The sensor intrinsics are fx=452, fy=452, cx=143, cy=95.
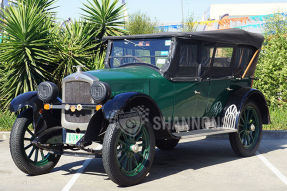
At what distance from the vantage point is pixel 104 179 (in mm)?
6109

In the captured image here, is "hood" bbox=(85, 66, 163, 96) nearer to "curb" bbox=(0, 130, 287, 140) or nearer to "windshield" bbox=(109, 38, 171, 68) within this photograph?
"windshield" bbox=(109, 38, 171, 68)

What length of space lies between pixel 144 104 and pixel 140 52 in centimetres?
147

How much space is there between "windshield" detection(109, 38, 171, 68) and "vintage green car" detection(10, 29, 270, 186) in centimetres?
2

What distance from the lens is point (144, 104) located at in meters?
6.10

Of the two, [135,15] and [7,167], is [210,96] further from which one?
[135,15]

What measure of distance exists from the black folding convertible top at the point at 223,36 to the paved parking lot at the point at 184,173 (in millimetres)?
2000

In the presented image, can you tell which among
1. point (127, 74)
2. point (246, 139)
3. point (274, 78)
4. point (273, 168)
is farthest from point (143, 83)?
point (274, 78)

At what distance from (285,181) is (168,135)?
167 cm

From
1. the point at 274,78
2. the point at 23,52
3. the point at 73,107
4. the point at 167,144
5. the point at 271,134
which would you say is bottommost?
the point at 271,134

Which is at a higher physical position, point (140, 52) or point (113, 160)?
point (140, 52)

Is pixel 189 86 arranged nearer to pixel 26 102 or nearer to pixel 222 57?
pixel 222 57

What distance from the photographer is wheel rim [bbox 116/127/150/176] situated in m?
5.77

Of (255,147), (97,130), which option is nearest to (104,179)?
(97,130)

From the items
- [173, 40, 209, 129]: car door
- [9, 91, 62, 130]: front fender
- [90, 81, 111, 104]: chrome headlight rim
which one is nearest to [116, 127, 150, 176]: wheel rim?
[90, 81, 111, 104]: chrome headlight rim
